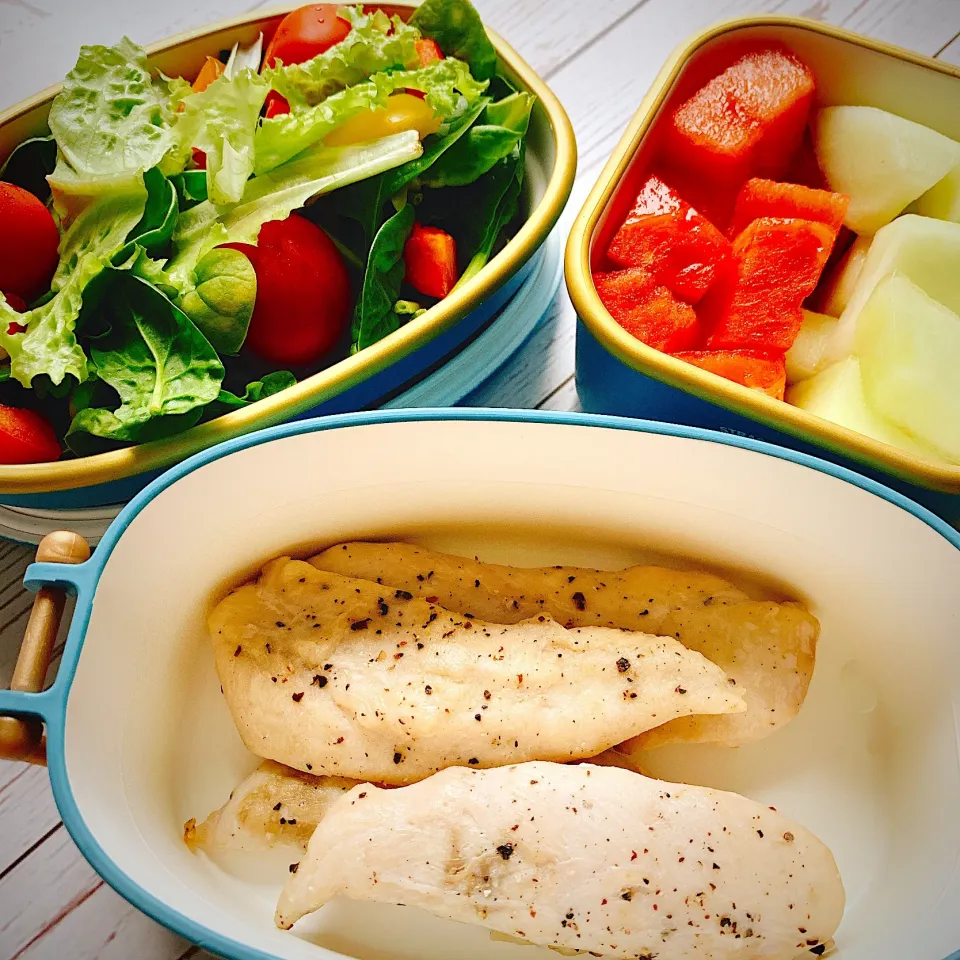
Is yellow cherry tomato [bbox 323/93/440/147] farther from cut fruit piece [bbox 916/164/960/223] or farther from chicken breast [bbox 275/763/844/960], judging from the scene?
chicken breast [bbox 275/763/844/960]

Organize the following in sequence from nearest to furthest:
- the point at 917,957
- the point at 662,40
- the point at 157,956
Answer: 1. the point at 917,957
2. the point at 157,956
3. the point at 662,40

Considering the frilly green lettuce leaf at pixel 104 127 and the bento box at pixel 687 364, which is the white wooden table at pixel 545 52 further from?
the frilly green lettuce leaf at pixel 104 127

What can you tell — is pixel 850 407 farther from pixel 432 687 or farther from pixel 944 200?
pixel 432 687

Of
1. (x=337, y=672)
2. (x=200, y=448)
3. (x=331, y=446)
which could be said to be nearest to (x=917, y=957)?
(x=337, y=672)

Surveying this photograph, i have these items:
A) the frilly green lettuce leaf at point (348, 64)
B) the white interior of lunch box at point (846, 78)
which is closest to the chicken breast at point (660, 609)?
the white interior of lunch box at point (846, 78)

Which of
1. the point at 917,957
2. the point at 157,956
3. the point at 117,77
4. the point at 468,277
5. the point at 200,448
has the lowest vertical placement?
the point at 157,956

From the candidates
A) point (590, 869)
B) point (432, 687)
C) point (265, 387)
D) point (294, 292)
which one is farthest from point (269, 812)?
point (294, 292)

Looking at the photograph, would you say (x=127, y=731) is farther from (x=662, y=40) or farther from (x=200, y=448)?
(x=662, y=40)
